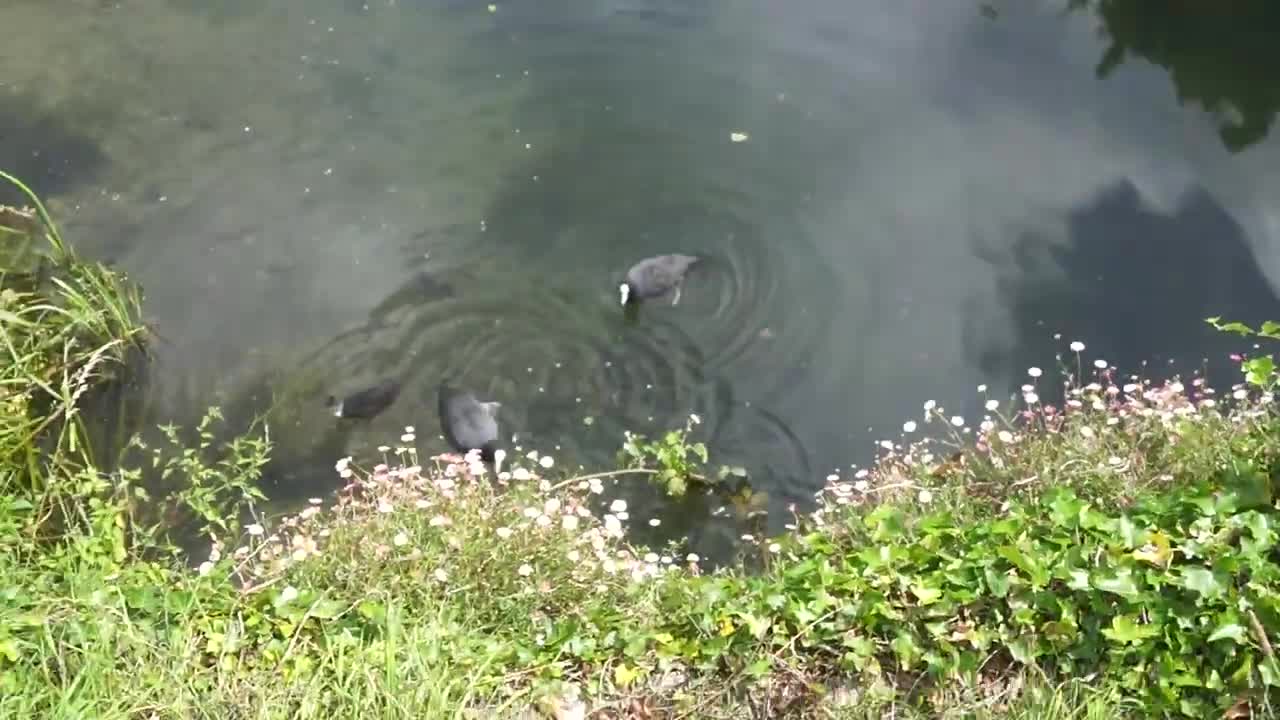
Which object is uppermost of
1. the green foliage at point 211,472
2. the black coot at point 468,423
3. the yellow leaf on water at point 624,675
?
the yellow leaf on water at point 624,675

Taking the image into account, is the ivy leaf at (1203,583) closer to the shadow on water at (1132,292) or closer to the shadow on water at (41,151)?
the shadow on water at (1132,292)

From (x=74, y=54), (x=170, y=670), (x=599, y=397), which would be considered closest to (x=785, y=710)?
(x=170, y=670)

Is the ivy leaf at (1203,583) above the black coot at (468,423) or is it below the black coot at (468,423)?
above

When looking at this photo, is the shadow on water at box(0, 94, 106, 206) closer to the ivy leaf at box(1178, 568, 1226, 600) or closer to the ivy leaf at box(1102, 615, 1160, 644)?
the ivy leaf at box(1102, 615, 1160, 644)

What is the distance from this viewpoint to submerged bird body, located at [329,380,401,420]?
487 cm

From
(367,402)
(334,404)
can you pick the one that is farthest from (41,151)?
(367,402)

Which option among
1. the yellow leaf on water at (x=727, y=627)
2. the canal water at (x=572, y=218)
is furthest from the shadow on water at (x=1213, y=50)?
the yellow leaf on water at (x=727, y=627)

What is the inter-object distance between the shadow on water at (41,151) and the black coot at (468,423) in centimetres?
293

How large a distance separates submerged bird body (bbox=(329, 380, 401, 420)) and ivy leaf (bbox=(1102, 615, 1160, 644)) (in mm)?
3312

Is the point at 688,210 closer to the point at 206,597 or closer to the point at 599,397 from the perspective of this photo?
the point at 599,397

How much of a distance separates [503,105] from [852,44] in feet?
7.50

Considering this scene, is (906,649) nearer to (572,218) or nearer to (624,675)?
(624,675)

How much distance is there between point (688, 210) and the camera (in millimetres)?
5848

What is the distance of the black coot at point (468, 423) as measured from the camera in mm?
4625
